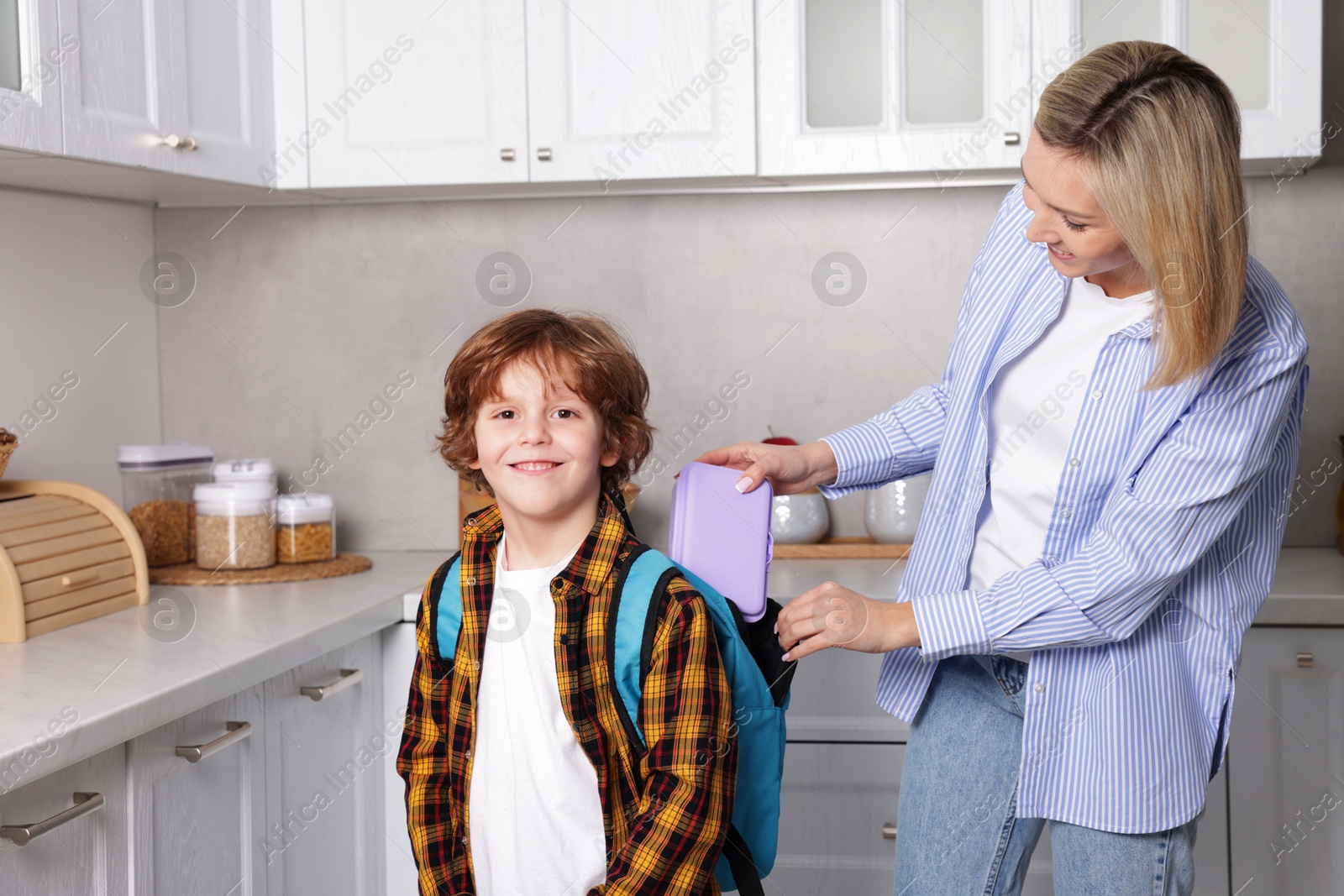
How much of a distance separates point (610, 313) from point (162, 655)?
42.2 inches

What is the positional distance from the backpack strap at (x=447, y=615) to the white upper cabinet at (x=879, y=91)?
3.35ft

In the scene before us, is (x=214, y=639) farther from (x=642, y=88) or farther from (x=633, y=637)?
(x=642, y=88)

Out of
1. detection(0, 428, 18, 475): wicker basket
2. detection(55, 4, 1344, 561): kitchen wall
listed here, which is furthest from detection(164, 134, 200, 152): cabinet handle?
detection(0, 428, 18, 475): wicker basket

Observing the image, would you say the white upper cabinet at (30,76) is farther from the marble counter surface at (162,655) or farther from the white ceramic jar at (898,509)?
the white ceramic jar at (898,509)

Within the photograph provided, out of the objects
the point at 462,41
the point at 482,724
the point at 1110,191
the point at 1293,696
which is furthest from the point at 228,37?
the point at 1293,696

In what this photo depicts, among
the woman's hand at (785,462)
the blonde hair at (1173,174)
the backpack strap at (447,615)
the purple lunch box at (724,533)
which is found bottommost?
the backpack strap at (447,615)

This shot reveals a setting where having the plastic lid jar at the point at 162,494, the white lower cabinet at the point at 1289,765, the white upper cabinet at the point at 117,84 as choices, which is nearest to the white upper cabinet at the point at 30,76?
the white upper cabinet at the point at 117,84

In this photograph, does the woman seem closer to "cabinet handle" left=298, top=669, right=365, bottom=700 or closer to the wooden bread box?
"cabinet handle" left=298, top=669, right=365, bottom=700

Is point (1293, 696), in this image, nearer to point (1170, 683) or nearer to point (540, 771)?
point (1170, 683)

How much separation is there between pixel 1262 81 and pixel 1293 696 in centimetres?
91

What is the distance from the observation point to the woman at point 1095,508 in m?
0.93

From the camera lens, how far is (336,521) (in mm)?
2283

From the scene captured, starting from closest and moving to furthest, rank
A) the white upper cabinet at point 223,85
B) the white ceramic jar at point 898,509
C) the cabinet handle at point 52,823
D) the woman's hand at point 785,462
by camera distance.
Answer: the cabinet handle at point 52,823, the woman's hand at point 785,462, the white upper cabinet at point 223,85, the white ceramic jar at point 898,509

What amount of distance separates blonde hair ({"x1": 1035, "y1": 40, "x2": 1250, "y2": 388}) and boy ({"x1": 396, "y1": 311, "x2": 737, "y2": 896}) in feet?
1.51
